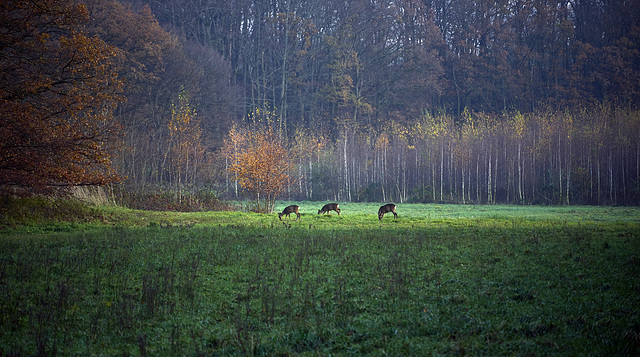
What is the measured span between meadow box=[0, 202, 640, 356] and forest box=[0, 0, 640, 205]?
6.34 m

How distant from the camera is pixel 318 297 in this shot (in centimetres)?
766

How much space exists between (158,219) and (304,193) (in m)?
29.1

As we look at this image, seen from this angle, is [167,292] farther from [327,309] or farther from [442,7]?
[442,7]

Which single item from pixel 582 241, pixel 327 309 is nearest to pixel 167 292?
pixel 327 309

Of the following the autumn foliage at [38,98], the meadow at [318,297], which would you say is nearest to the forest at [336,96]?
the autumn foliage at [38,98]

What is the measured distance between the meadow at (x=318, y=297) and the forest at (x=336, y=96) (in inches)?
250

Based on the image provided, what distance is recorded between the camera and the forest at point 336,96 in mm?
15977

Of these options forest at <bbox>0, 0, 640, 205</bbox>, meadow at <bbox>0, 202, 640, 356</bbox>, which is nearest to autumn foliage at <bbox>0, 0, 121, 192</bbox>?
forest at <bbox>0, 0, 640, 205</bbox>

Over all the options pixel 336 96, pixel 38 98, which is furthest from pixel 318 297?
pixel 336 96

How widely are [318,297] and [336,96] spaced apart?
5453 cm

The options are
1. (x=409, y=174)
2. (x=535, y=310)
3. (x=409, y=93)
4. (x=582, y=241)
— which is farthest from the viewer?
(x=409, y=93)

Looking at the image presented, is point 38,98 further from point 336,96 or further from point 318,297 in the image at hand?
point 336,96

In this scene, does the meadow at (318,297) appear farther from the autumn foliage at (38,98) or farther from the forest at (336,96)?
the forest at (336,96)

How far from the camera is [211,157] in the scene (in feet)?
151
